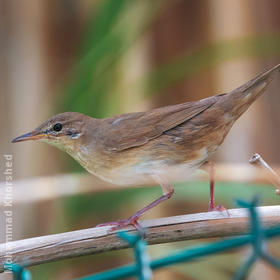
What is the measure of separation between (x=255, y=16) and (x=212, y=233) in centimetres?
193

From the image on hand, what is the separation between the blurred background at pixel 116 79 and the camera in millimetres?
2332

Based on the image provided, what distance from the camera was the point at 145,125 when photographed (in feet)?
5.84

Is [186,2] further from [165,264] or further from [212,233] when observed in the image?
[165,264]

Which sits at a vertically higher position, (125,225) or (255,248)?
(125,225)

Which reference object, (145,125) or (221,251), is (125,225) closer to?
(145,125)

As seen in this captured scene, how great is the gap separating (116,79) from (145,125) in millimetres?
865

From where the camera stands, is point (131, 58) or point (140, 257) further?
point (131, 58)

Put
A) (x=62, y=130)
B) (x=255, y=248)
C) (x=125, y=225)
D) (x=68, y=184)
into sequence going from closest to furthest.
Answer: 1. (x=255, y=248)
2. (x=125, y=225)
3. (x=62, y=130)
4. (x=68, y=184)

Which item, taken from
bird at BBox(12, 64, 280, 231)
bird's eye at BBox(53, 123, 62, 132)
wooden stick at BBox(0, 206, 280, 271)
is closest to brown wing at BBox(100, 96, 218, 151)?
bird at BBox(12, 64, 280, 231)

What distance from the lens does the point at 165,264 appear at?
0.82m

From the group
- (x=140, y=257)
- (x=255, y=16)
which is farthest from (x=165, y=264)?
(x=255, y=16)

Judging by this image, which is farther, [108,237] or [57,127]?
[57,127]

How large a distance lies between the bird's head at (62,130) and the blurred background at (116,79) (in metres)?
0.43

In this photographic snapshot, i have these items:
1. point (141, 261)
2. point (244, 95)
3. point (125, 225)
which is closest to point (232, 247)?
point (141, 261)
